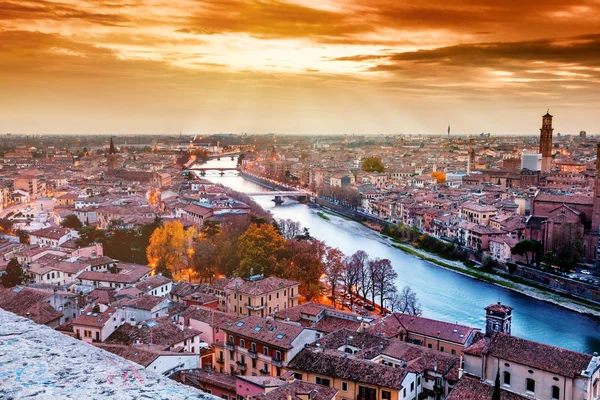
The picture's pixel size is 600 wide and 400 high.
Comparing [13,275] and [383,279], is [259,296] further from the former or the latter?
[13,275]

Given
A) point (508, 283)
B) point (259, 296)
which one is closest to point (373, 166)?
point (508, 283)

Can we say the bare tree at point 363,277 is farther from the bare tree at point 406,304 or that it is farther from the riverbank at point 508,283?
the riverbank at point 508,283

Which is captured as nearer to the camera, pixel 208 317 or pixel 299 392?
pixel 299 392

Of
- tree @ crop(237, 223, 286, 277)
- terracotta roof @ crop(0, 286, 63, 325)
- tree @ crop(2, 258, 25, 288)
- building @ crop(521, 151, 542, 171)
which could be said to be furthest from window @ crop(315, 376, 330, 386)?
building @ crop(521, 151, 542, 171)

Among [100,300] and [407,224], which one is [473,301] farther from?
[407,224]

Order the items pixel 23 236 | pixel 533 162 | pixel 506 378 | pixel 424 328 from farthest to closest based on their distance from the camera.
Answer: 1. pixel 533 162
2. pixel 23 236
3. pixel 424 328
4. pixel 506 378

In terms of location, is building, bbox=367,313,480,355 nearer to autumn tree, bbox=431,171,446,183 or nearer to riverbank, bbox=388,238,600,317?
riverbank, bbox=388,238,600,317

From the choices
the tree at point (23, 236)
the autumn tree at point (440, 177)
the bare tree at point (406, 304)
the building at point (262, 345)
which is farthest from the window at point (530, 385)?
the autumn tree at point (440, 177)
